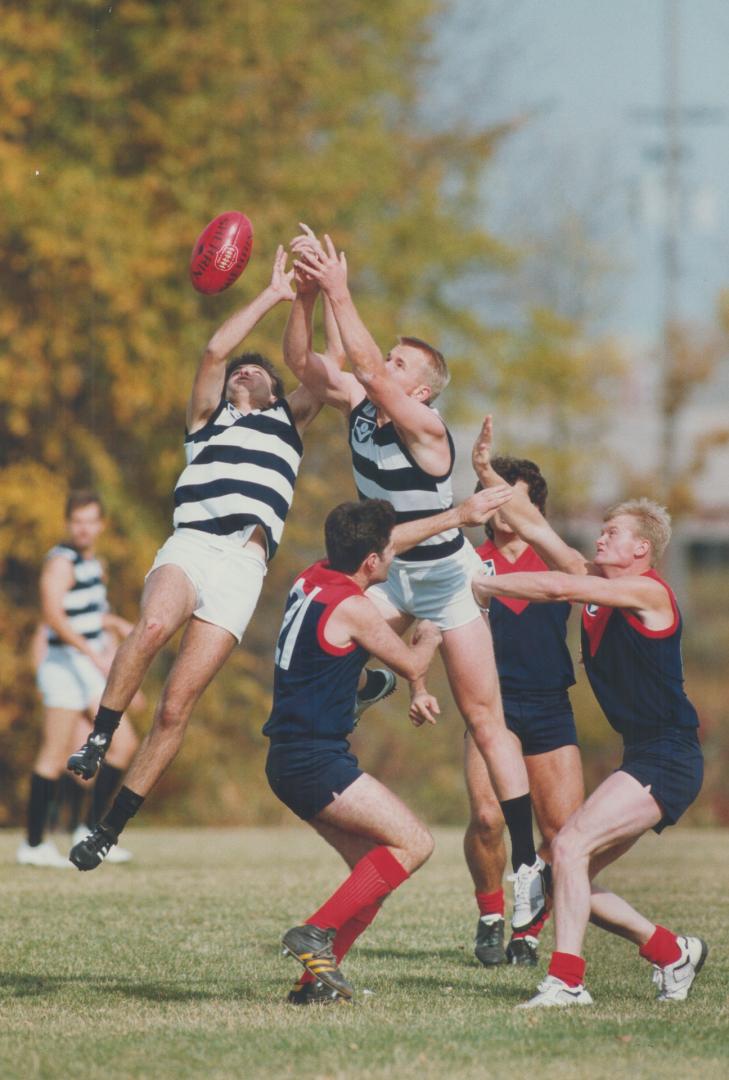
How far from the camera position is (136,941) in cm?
718

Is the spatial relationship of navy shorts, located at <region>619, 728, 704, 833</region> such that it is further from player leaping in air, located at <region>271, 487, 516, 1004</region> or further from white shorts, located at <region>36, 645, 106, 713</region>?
white shorts, located at <region>36, 645, 106, 713</region>

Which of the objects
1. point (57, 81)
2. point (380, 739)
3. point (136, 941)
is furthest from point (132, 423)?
point (136, 941)

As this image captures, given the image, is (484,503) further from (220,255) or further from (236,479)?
(220,255)

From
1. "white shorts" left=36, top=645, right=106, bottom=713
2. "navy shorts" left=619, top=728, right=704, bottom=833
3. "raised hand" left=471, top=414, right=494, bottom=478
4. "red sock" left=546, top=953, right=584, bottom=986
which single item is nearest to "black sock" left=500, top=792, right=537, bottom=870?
"navy shorts" left=619, top=728, right=704, bottom=833

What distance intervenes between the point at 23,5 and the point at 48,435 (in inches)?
183

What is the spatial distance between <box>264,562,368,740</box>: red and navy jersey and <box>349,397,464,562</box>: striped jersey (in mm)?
994

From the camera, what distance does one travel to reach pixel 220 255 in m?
6.99

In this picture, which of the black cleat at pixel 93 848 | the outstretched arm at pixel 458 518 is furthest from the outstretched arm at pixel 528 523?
the black cleat at pixel 93 848

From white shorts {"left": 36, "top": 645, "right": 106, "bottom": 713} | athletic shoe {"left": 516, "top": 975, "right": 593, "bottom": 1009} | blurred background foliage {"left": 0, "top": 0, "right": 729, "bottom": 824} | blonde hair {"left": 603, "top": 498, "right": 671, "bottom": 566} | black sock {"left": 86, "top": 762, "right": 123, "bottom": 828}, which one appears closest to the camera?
athletic shoe {"left": 516, "top": 975, "right": 593, "bottom": 1009}

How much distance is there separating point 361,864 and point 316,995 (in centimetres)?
47

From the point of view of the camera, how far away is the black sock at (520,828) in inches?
265

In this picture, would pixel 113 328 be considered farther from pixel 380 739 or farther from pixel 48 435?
pixel 380 739

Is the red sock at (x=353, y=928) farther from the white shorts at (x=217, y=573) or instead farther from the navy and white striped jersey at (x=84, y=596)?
the navy and white striped jersey at (x=84, y=596)

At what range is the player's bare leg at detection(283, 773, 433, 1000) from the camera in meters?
5.51
